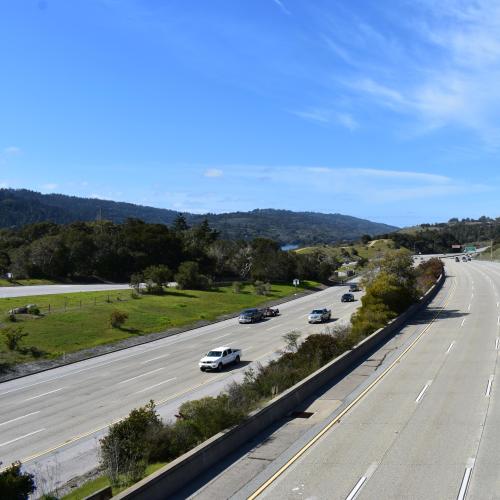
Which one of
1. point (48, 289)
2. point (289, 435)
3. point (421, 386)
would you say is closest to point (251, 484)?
point (289, 435)

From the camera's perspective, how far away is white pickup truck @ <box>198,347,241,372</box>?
31984 millimetres

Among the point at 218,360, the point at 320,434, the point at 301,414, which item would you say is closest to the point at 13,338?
the point at 218,360

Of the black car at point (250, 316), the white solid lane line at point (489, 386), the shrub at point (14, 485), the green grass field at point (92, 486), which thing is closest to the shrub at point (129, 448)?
the green grass field at point (92, 486)

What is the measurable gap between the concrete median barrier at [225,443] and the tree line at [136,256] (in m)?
49.2

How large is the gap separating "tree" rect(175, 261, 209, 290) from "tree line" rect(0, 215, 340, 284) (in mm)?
259

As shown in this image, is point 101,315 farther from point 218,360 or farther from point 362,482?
point 362,482

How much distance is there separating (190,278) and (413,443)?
6059 centimetres

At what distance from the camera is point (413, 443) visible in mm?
14320

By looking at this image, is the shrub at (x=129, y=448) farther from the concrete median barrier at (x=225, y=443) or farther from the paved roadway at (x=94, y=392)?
the paved roadway at (x=94, y=392)

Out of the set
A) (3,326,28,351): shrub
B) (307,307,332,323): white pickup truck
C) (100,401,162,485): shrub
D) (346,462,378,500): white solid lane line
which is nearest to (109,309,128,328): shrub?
(3,326,28,351): shrub

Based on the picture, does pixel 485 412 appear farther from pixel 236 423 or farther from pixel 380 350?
pixel 380 350

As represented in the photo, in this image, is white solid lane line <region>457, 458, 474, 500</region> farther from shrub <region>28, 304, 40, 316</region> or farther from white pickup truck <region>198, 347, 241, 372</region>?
shrub <region>28, 304, 40, 316</region>

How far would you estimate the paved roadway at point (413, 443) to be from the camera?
11.4 metres

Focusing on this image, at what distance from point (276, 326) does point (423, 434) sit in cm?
3616
